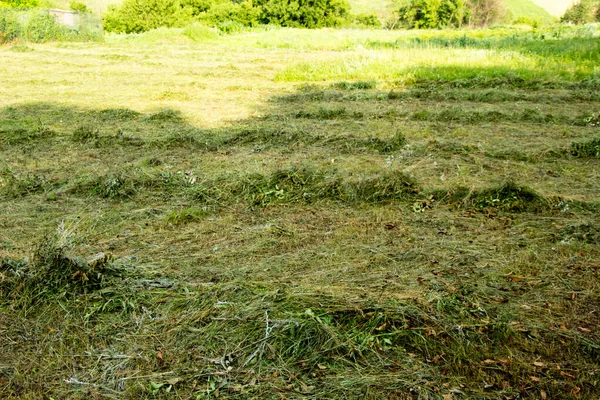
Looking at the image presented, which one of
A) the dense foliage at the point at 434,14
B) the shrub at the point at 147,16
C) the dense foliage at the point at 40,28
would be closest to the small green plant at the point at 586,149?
the dense foliage at the point at 40,28

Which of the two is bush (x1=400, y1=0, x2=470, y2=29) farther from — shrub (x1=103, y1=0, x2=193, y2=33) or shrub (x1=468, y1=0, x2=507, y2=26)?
shrub (x1=103, y1=0, x2=193, y2=33)

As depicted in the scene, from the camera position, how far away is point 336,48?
21.2m

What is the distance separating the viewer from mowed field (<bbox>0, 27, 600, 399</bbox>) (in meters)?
2.67

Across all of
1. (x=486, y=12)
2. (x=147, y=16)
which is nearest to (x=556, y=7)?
(x=486, y=12)

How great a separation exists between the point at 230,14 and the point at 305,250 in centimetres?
4480

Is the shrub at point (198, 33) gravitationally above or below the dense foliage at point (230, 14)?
below

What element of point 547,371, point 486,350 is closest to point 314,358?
point 486,350

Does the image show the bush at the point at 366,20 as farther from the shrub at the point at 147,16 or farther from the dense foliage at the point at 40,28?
the dense foliage at the point at 40,28

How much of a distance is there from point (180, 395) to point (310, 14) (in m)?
44.5

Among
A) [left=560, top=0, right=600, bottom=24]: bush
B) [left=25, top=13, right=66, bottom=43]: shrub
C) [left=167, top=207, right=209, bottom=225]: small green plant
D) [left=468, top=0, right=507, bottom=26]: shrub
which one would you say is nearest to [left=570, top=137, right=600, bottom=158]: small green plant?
[left=167, top=207, right=209, bottom=225]: small green plant

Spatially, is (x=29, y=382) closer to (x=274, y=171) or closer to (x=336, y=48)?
(x=274, y=171)

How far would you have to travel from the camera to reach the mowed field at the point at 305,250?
2.67 meters

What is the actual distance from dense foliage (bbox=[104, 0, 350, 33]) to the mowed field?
1458 inches

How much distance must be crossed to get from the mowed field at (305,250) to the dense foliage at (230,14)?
121 feet
